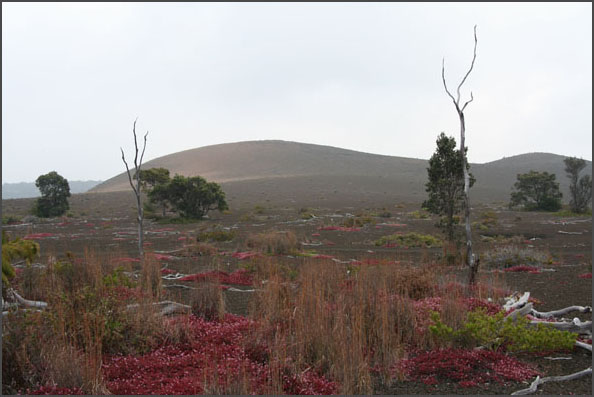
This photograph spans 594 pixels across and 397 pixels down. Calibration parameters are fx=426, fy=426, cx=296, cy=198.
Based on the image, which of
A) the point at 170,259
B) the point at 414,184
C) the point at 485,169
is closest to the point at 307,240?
the point at 170,259

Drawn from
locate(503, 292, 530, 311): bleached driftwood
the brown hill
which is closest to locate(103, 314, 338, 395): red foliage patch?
locate(503, 292, 530, 311): bleached driftwood

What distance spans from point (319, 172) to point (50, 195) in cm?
6701

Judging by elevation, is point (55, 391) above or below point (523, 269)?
above

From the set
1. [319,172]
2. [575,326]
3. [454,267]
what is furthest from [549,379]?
[319,172]

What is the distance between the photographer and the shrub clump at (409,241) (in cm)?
2094

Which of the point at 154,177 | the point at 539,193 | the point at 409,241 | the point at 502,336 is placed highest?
the point at 154,177

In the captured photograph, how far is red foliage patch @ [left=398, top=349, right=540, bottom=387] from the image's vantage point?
15.9ft

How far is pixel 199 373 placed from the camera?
4.63m

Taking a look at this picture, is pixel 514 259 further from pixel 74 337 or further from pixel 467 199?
pixel 74 337

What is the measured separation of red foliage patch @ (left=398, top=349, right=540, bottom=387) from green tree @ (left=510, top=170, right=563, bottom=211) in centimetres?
4355

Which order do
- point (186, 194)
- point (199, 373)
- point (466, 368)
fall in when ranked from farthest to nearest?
point (186, 194) → point (466, 368) → point (199, 373)

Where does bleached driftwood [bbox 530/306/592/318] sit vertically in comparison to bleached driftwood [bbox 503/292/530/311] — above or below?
below

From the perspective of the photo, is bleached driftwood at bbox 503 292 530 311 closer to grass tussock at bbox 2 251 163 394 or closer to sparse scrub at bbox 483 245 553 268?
grass tussock at bbox 2 251 163 394

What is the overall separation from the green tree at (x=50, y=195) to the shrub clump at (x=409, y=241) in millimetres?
35792
